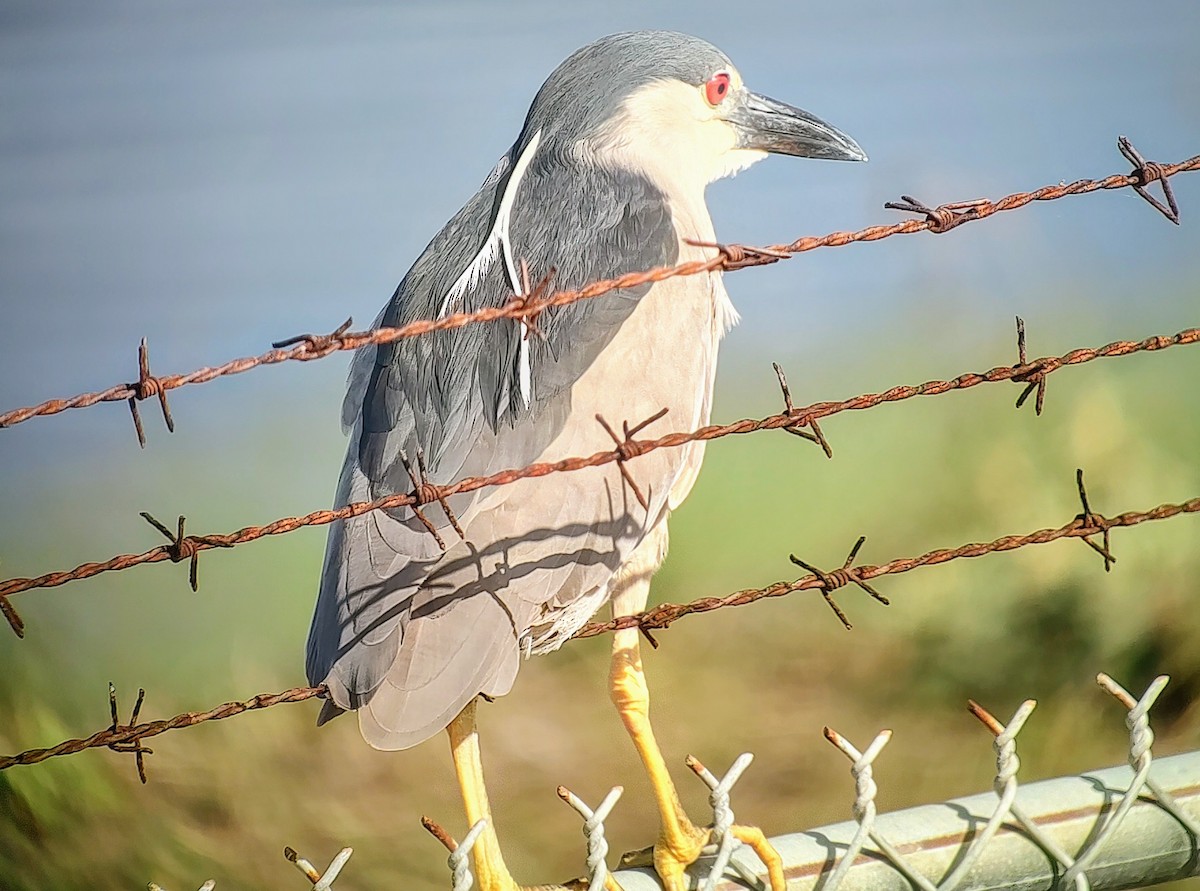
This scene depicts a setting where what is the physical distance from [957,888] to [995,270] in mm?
1901

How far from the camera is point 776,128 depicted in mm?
1433

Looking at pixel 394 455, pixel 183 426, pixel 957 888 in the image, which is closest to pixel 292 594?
pixel 183 426

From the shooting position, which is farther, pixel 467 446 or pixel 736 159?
pixel 736 159

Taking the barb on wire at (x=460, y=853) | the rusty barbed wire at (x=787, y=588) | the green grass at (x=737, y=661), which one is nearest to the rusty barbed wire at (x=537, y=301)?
the rusty barbed wire at (x=787, y=588)

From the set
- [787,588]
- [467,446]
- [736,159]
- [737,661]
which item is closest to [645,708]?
[467,446]

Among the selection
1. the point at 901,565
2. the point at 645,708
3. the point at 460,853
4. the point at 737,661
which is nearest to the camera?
the point at 460,853

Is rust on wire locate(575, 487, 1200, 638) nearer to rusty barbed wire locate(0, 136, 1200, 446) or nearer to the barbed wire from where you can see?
the barbed wire

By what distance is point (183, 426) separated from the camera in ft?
7.36

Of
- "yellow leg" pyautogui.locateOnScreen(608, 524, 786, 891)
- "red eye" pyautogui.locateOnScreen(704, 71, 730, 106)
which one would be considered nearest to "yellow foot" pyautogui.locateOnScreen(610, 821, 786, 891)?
"yellow leg" pyautogui.locateOnScreen(608, 524, 786, 891)

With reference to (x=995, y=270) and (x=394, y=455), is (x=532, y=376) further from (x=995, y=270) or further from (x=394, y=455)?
(x=995, y=270)

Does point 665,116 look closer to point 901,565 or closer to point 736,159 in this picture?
point 736,159

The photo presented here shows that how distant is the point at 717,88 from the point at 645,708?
719 millimetres

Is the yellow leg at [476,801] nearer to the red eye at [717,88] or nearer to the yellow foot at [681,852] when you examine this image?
the yellow foot at [681,852]

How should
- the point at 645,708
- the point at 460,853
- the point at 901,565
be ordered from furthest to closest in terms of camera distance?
the point at 645,708 → the point at 901,565 → the point at 460,853
